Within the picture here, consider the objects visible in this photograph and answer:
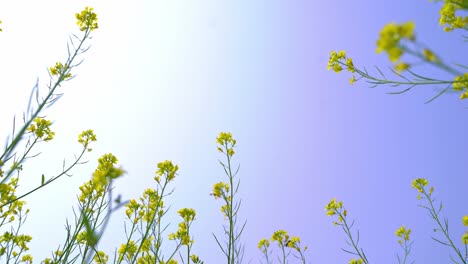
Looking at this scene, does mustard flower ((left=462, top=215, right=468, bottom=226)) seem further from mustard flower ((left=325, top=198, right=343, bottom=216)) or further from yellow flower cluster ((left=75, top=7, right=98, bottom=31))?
yellow flower cluster ((left=75, top=7, right=98, bottom=31))

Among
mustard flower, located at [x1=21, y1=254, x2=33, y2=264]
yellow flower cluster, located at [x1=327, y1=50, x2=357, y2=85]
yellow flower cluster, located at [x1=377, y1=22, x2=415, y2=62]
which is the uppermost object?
yellow flower cluster, located at [x1=327, y1=50, x2=357, y2=85]

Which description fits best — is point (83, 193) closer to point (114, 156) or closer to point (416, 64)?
point (114, 156)

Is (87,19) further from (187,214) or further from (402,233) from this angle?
(402,233)

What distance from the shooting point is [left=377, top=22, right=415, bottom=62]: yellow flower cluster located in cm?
64

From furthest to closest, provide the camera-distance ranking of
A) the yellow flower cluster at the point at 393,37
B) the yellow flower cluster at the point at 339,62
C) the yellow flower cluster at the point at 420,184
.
A: the yellow flower cluster at the point at 420,184 < the yellow flower cluster at the point at 339,62 < the yellow flower cluster at the point at 393,37

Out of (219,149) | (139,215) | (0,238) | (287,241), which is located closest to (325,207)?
(287,241)

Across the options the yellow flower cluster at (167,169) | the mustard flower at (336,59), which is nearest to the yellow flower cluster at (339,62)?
the mustard flower at (336,59)

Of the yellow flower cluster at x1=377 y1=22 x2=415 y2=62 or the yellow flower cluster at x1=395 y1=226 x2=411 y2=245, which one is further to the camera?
the yellow flower cluster at x1=395 y1=226 x2=411 y2=245

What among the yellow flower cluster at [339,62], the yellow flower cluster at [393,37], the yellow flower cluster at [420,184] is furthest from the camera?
the yellow flower cluster at [420,184]

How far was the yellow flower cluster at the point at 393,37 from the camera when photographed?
2.09ft

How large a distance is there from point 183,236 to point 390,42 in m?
2.97

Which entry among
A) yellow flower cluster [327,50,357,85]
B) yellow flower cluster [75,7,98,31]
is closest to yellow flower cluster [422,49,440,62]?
yellow flower cluster [327,50,357,85]

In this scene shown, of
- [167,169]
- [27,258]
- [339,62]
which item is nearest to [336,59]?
[339,62]

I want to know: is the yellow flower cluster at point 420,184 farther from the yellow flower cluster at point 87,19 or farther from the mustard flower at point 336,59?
the yellow flower cluster at point 87,19
